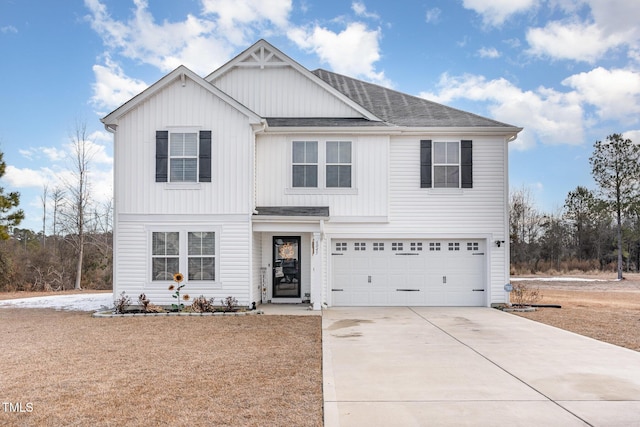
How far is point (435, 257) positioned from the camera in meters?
15.5

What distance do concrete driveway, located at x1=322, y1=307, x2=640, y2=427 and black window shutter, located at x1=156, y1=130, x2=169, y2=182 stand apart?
21.9ft

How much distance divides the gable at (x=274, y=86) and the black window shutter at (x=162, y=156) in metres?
3.04

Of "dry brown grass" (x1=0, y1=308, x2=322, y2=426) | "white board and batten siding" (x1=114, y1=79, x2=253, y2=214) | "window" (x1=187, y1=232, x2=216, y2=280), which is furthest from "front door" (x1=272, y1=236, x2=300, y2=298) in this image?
"dry brown grass" (x1=0, y1=308, x2=322, y2=426)

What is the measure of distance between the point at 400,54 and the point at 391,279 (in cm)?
832

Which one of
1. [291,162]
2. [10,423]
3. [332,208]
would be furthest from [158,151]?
[10,423]

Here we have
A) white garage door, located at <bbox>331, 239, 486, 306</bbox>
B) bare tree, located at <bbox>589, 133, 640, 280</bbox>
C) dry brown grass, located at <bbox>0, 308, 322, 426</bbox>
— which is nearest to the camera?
dry brown grass, located at <bbox>0, 308, 322, 426</bbox>

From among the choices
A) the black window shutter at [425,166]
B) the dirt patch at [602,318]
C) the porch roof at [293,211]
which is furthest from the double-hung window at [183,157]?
the dirt patch at [602,318]

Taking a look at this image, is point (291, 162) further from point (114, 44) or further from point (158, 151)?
point (114, 44)

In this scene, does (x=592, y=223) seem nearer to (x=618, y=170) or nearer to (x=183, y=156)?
(x=618, y=170)

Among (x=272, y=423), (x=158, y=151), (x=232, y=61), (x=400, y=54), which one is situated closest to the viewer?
(x=272, y=423)

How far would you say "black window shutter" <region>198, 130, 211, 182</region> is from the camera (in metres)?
14.1

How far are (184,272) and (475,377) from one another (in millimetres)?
9477

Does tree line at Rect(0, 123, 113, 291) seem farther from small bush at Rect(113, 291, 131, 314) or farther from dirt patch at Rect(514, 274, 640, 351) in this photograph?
dirt patch at Rect(514, 274, 640, 351)

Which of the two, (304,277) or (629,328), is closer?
(629,328)
